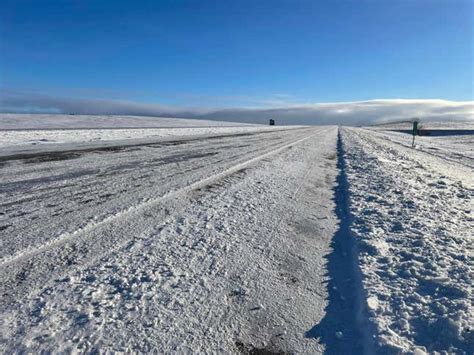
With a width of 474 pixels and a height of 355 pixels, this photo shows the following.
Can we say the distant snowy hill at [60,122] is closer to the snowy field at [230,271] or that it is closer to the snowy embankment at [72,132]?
the snowy embankment at [72,132]

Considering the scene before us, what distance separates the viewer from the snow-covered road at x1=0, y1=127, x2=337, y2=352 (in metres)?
2.43

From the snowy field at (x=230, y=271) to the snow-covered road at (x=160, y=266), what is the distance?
0.05 ft

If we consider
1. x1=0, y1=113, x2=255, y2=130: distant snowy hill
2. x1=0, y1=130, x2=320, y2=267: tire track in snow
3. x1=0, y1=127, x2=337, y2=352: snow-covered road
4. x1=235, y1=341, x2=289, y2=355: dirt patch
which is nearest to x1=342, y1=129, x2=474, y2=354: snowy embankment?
x1=0, y1=127, x2=337, y2=352: snow-covered road

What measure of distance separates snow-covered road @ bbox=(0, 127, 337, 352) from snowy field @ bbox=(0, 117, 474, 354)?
14 mm

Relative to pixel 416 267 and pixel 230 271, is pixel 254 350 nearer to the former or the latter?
pixel 230 271

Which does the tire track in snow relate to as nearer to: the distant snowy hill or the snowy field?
the snowy field

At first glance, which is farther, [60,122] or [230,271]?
[60,122]

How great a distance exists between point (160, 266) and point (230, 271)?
668 mm

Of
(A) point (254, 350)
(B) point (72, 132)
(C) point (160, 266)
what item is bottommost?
(A) point (254, 350)

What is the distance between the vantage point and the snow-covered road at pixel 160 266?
95.6 inches

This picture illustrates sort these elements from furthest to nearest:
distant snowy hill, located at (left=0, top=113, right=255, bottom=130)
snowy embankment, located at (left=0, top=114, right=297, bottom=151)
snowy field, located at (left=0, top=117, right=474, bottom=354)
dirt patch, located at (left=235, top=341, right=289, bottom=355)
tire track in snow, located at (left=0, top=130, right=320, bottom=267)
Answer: distant snowy hill, located at (left=0, top=113, right=255, bottom=130), snowy embankment, located at (left=0, top=114, right=297, bottom=151), tire track in snow, located at (left=0, top=130, right=320, bottom=267), snowy field, located at (left=0, top=117, right=474, bottom=354), dirt patch, located at (left=235, top=341, right=289, bottom=355)

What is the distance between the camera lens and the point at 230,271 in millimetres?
3361

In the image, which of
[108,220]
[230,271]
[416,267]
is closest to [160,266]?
[230,271]

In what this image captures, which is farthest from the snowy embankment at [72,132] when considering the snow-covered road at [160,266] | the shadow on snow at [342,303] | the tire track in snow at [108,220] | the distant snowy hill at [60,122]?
the shadow on snow at [342,303]
